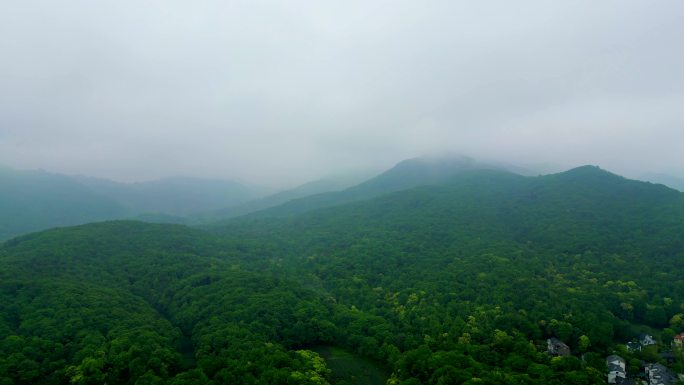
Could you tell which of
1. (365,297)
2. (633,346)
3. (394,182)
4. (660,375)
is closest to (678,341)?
(633,346)

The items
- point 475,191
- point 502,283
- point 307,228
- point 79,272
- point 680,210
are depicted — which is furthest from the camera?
point 475,191

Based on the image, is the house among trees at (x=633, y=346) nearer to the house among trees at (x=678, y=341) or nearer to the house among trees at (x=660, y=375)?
the house among trees at (x=678, y=341)

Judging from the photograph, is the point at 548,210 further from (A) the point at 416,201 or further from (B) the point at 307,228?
(B) the point at 307,228

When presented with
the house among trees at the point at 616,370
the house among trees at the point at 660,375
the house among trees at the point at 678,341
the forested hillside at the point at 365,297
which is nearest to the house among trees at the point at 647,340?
the forested hillside at the point at 365,297

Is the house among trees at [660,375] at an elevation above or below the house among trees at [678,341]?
above

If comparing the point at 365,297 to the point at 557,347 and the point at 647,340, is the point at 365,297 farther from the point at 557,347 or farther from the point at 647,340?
the point at 647,340

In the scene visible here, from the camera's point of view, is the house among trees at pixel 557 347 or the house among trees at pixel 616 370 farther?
the house among trees at pixel 557 347

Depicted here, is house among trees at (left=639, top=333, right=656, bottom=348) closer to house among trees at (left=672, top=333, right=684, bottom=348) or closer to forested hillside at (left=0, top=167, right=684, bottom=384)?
forested hillside at (left=0, top=167, right=684, bottom=384)

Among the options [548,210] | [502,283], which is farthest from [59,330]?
[548,210]
